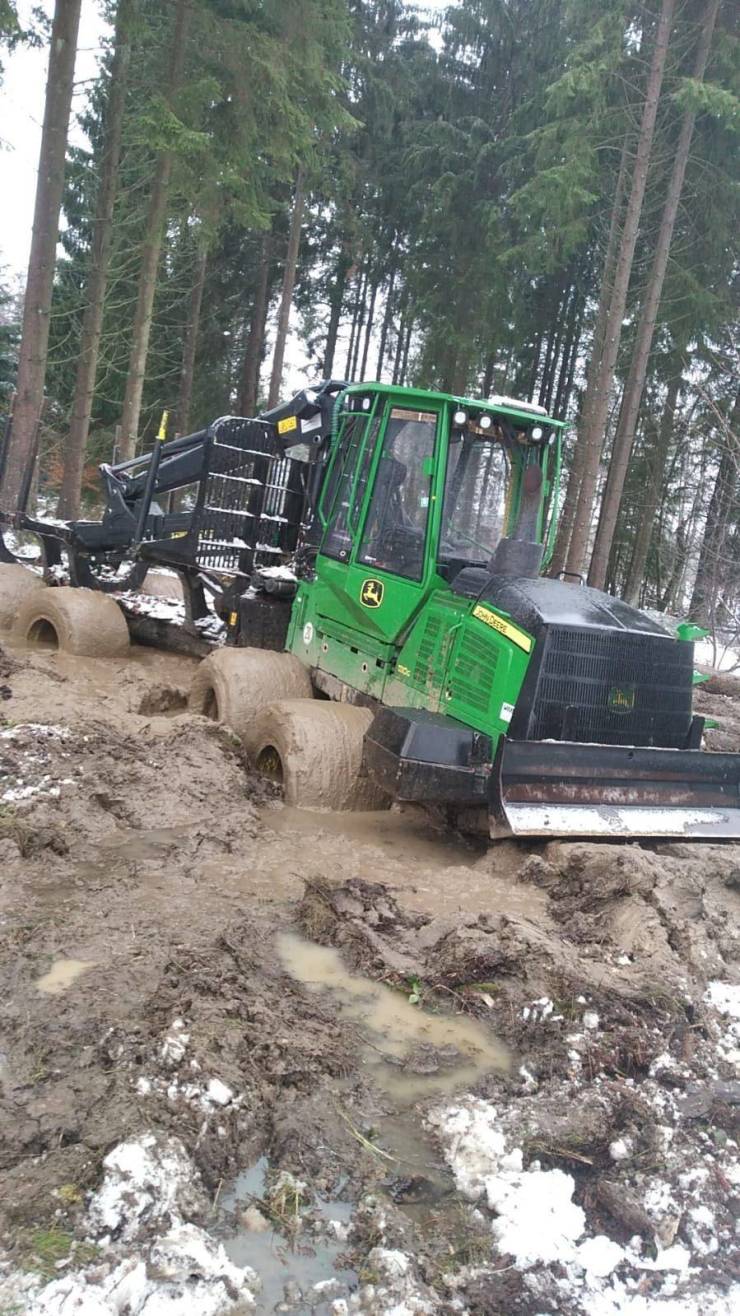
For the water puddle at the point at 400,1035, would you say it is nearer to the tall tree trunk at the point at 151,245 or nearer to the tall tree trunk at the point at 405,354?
the tall tree trunk at the point at 151,245

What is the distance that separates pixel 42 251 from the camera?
12.0 metres

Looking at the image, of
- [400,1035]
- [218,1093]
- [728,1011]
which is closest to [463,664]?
[728,1011]

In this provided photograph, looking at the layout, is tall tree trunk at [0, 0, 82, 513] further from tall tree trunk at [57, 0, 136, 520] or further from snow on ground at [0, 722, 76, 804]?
snow on ground at [0, 722, 76, 804]

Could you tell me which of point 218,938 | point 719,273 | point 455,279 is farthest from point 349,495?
point 455,279

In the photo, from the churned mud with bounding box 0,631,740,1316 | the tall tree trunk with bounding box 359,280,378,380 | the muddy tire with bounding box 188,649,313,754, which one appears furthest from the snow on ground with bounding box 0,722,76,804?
the tall tree trunk with bounding box 359,280,378,380

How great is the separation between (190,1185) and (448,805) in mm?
3913

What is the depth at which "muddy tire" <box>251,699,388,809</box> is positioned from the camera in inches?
256

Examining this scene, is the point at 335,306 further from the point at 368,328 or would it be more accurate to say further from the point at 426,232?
the point at 426,232

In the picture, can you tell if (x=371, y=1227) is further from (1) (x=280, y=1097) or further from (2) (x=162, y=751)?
(2) (x=162, y=751)

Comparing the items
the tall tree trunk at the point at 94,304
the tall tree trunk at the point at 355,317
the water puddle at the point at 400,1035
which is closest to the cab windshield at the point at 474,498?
the water puddle at the point at 400,1035

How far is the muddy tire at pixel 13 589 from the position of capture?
34.6ft

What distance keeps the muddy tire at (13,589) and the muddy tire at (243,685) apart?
11.1ft

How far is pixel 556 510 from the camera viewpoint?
7477 millimetres

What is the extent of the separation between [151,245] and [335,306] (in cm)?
1559
